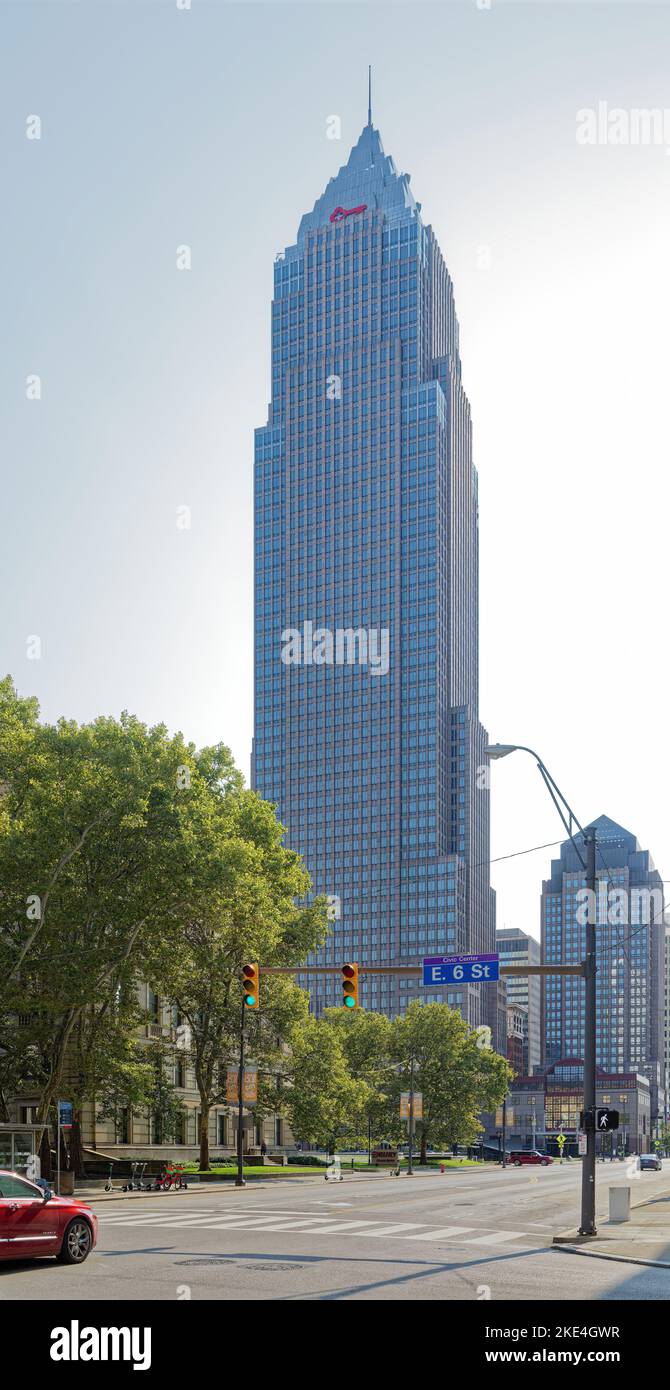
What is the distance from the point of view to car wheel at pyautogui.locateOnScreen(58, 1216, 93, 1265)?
21.4 meters

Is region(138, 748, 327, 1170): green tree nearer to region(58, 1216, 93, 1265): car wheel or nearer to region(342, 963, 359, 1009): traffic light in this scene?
region(342, 963, 359, 1009): traffic light

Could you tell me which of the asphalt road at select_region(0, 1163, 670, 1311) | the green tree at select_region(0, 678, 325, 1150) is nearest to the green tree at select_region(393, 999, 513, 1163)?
the green tree at select_region(0, 678, 325, 1150)

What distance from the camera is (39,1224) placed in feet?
68.3

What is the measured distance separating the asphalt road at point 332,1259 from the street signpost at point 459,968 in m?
6.41

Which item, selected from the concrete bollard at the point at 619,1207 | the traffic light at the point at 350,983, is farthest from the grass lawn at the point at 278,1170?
the traffic light at the point at 350,983

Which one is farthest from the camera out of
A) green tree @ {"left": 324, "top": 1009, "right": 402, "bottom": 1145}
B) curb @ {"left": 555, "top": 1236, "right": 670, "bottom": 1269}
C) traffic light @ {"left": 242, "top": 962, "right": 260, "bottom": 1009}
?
green tree @ {"left": 324, "top": 1009, "right": 402, "bottom": 1145}

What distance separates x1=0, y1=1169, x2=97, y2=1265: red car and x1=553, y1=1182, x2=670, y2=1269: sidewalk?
949 centimetres

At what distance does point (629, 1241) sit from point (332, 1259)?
7.78 meters

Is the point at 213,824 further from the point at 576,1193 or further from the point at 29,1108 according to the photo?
the point at 29,1108

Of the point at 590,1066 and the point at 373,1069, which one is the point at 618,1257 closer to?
Result: the point at 590,1066

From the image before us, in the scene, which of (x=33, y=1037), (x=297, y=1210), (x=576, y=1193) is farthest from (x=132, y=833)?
(x=576, y=1193)
